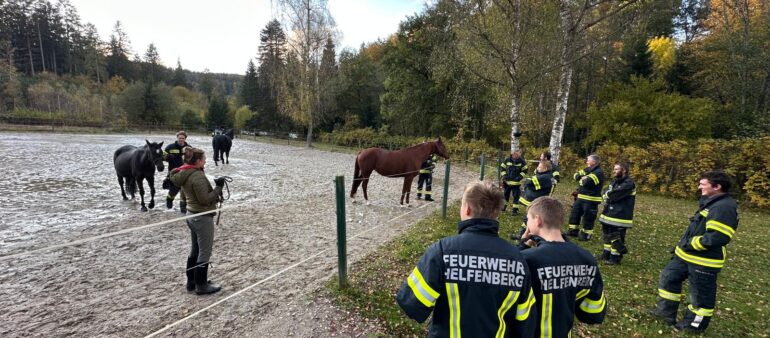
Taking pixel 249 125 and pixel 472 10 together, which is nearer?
pixel 472 10

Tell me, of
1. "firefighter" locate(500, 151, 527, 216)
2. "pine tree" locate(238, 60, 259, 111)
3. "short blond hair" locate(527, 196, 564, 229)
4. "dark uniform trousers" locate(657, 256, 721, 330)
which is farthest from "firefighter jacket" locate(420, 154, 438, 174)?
"pine tree" locate(238, 60, 259, 111)

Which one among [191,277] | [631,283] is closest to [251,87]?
[191,277]

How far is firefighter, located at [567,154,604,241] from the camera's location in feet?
18.9

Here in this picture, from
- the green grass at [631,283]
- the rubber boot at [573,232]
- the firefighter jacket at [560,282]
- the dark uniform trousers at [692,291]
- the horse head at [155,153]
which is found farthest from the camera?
the horse head at [155,153]

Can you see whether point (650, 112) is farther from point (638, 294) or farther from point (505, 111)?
point (638, 294)

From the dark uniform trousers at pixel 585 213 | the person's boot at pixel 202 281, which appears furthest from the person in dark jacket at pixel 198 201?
the dark uniform trousers at pixel 585 213

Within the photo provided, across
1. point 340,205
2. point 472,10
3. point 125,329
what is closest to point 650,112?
point 472,10

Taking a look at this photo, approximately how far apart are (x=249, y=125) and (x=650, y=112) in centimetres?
4147

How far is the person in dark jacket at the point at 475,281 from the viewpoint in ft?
5.60

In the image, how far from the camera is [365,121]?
1428 inches

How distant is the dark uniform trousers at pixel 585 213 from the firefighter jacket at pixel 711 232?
2487 millimetres

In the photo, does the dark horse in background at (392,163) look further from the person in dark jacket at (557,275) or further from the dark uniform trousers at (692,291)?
the person in dark jacket at (557,275)

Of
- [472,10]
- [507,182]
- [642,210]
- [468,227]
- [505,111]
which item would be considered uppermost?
[472,10]

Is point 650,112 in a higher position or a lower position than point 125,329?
higher
